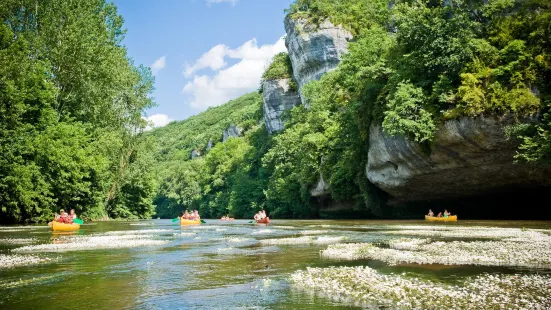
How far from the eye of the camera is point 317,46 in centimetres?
8531

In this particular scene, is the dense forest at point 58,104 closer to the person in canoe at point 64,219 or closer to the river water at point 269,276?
the person in canoe at point 64,219

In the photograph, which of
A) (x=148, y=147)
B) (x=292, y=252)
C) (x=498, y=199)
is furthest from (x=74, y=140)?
(x=498, y=199)

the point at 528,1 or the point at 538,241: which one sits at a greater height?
the point at 528,1

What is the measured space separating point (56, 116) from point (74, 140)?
2980mm

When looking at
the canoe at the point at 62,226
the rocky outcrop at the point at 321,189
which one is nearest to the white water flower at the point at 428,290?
the canoe at the point at 62,226

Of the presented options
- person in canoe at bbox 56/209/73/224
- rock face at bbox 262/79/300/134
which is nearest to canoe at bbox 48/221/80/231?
person in canoe at bbox 56/209/73/224

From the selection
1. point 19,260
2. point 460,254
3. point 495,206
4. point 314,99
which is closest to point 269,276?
point 460,254

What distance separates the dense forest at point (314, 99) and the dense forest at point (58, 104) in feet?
0.43

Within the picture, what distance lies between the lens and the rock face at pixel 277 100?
101 metres

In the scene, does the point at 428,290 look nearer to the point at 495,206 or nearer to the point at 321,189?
the point at 495,206

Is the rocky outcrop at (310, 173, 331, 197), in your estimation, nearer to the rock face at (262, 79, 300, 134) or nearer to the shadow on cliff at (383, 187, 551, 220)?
the shadow on cliff at (383, 187, 551, 220)

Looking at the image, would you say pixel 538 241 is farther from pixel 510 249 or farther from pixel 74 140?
pixel 74 140

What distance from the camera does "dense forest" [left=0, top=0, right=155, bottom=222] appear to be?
36.8m

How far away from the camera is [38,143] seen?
1528 inches
